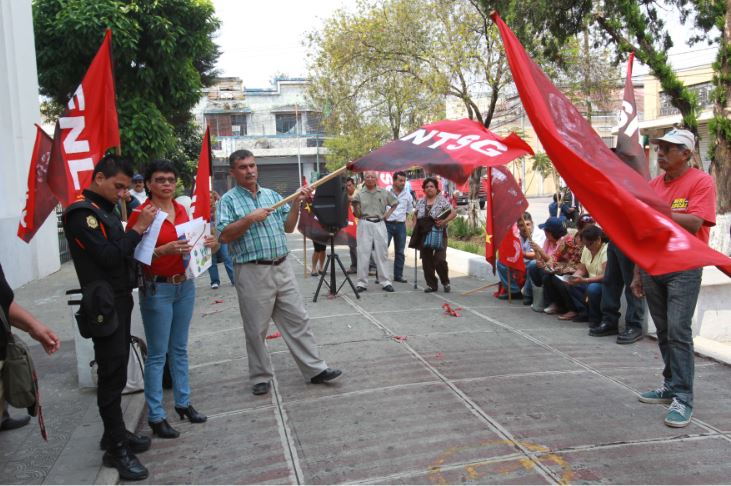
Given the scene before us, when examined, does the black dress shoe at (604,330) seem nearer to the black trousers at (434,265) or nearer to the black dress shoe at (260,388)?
the black trousers at (434,265)

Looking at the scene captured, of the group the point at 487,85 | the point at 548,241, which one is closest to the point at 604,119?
the point at 487,85

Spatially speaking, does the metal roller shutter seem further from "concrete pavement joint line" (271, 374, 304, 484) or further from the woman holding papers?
the woman holding papers

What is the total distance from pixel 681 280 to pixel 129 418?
13.4ft

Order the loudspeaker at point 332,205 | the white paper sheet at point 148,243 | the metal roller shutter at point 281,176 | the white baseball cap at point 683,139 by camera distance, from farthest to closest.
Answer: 1. the metal roller shutter at point 281,176
2. the loudspeaker at point 332,205
3. the white baseball cap at point 683,139
4. the white paper sheet at point 148,243

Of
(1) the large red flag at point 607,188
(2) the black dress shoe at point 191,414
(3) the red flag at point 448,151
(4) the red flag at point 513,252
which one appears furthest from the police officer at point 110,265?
(4) the red flag at point 513,252

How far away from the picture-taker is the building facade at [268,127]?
49031mm

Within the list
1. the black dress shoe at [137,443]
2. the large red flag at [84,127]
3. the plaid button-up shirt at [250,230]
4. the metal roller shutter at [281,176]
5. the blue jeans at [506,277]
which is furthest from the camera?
the metal roller shutter at [281,176]

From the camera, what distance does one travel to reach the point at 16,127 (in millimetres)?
11758

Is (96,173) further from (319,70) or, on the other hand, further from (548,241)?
(319,70)

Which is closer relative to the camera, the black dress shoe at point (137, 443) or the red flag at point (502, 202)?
the black dress shoe at point (137, 443)

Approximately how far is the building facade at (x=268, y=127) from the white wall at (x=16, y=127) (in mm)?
36289

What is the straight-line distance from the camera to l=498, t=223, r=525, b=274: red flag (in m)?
8.63

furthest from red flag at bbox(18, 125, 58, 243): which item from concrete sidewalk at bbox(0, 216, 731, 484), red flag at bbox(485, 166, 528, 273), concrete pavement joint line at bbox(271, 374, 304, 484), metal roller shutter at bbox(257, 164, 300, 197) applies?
metal roller shutter at bbox(257, 164, 300, 197)

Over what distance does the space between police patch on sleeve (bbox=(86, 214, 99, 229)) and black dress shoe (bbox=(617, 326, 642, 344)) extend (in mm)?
5256
